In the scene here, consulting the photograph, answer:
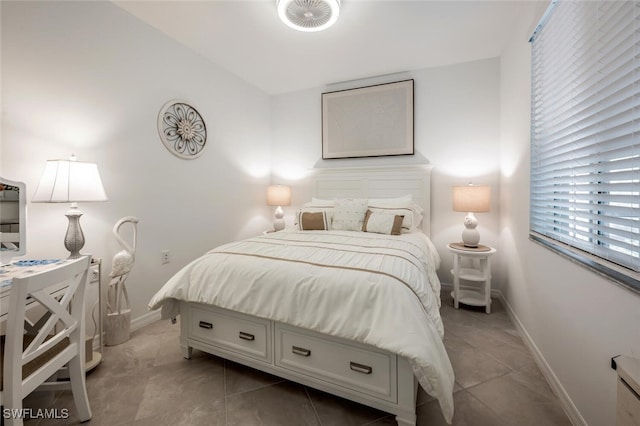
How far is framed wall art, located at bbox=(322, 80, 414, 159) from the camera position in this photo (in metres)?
3.24

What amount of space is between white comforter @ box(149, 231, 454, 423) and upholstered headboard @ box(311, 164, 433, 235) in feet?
4.49

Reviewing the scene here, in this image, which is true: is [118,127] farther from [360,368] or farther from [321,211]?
[360,368]

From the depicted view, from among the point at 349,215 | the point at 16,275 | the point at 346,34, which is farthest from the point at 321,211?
the point at 16,275

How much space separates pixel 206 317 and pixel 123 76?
2.09m

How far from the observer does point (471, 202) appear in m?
2.62

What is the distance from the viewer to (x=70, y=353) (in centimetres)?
126

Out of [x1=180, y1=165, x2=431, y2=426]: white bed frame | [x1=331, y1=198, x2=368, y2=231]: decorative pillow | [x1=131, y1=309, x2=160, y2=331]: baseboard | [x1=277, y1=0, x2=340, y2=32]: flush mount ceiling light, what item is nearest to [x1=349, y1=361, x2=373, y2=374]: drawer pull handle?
[x1=180, y1=165, x2=431, y2=426]: white bed frame

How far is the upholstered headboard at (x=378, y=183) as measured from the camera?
3133 mm

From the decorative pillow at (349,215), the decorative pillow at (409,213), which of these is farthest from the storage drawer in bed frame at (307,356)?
the decorative pillow at (409,213)

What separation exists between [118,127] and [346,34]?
86.6 inches

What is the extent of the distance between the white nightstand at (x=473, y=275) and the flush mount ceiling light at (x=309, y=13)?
240 cm

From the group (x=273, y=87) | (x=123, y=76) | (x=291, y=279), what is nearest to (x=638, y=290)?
(x=291, y=279)

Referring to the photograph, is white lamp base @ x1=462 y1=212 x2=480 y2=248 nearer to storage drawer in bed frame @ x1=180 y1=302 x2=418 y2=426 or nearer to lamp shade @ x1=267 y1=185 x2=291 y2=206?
storage drawer in bed frame @ x1=180 y1=302 x2=418 y2=426

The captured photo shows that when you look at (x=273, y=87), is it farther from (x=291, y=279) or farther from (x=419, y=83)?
(x=291, y=279)
